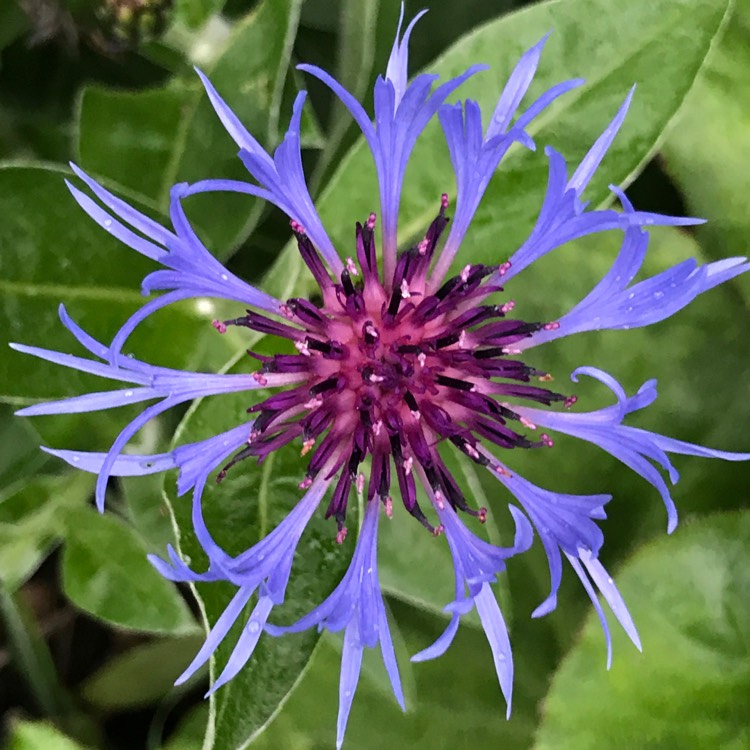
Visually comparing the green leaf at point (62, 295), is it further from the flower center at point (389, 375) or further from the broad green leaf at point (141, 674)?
the broad green leaf at point (141, 674)

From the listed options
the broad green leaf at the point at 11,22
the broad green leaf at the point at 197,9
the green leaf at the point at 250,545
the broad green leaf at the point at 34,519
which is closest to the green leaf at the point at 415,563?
the green leaf at the point at 250,545

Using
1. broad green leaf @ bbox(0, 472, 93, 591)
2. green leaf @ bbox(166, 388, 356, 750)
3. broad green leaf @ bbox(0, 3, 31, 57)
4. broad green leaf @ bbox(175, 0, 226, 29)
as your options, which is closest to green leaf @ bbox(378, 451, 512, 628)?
green leaf @ bbox(166, 388, 356, 750)

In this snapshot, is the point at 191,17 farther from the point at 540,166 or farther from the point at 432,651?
the point at 432,651

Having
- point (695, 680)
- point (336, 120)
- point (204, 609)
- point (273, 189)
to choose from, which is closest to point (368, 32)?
point (336, 120)

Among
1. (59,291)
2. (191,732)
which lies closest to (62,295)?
(59,291)

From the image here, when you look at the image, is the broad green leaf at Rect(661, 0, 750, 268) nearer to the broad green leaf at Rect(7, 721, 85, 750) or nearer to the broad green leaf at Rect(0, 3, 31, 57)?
the broad green leaf at Rect(0, 3, 31, 57)
